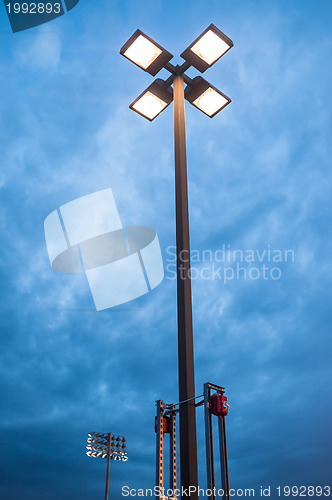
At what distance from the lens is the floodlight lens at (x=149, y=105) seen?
6148 mm

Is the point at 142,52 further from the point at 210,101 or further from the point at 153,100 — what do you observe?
the point at 210,101

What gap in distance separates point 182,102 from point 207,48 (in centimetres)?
78

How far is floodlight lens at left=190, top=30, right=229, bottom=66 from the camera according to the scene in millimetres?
5625

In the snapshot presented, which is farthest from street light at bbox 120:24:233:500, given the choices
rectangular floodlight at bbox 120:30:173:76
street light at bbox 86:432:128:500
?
street light at bbox 86:432:128:500

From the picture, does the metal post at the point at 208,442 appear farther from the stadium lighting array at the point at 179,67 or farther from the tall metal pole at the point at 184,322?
the stadium lighting array at the point at 179,67

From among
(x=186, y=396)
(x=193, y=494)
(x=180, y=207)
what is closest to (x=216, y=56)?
(x=180, y=207)

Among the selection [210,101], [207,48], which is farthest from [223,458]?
[207,48]

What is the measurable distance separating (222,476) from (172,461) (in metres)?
0.61

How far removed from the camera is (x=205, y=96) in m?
6.10

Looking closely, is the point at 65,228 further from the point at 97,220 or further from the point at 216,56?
the point at 216,56

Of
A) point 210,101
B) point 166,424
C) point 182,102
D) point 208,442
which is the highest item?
point 210,101

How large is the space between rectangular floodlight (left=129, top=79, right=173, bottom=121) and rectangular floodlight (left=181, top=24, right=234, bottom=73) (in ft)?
1.82

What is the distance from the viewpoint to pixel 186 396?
4168 millimetres

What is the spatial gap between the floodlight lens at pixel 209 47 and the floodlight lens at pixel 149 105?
2.82 feet
